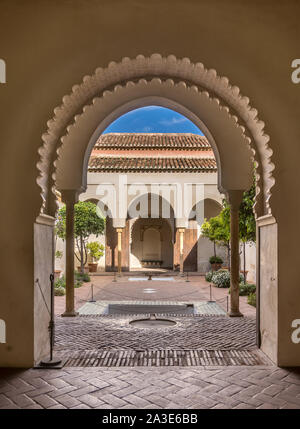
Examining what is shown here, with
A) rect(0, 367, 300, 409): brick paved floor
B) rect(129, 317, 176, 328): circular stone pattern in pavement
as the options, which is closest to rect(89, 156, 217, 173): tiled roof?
rect(129, 317, 176, 328): circular stone pattern in pavement

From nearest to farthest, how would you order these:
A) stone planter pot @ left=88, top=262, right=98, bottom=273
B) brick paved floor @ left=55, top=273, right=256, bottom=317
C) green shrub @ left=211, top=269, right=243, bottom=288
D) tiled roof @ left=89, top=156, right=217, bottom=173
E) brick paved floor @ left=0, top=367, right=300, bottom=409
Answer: brick paved floor @ left=0, top=367, right=300, bottom=409 < brick paved floor @ left=55, top=273, right=256, bottom=317 < green shrub @ left=211, top=269, right=243, bottom=288 < tiled roof @ left=89, top=156, right=217, bottom=173 < stone planter pot @ left=88, top=262, right=98, bottom=273

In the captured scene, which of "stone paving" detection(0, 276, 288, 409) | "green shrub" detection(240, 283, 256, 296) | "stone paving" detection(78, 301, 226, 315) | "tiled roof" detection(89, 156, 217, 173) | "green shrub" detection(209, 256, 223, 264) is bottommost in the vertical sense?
"stone paving" detection(78, 301, 226, 315)

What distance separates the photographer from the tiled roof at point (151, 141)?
26.7 meters

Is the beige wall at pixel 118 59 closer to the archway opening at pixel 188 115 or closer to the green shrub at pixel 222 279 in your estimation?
the archway opening at pixel 188 115

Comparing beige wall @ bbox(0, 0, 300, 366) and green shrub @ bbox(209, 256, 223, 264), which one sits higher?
beige wall @ bbox(0, 0, 300, 366)

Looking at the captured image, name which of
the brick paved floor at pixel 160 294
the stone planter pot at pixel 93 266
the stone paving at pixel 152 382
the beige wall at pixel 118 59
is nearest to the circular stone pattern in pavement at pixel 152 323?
the stone paving at pixel 152 382

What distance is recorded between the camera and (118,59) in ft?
18.3

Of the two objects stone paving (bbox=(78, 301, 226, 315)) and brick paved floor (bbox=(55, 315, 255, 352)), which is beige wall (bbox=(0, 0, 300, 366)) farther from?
stone paving (bbox=(78, 301, 226, 315))

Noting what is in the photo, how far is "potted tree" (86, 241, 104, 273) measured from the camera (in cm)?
2338

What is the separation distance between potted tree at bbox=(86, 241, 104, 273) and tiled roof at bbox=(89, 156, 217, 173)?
4579mm

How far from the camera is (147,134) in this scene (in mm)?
29719

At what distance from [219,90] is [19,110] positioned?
335 centimetres

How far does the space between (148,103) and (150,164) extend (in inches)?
600
